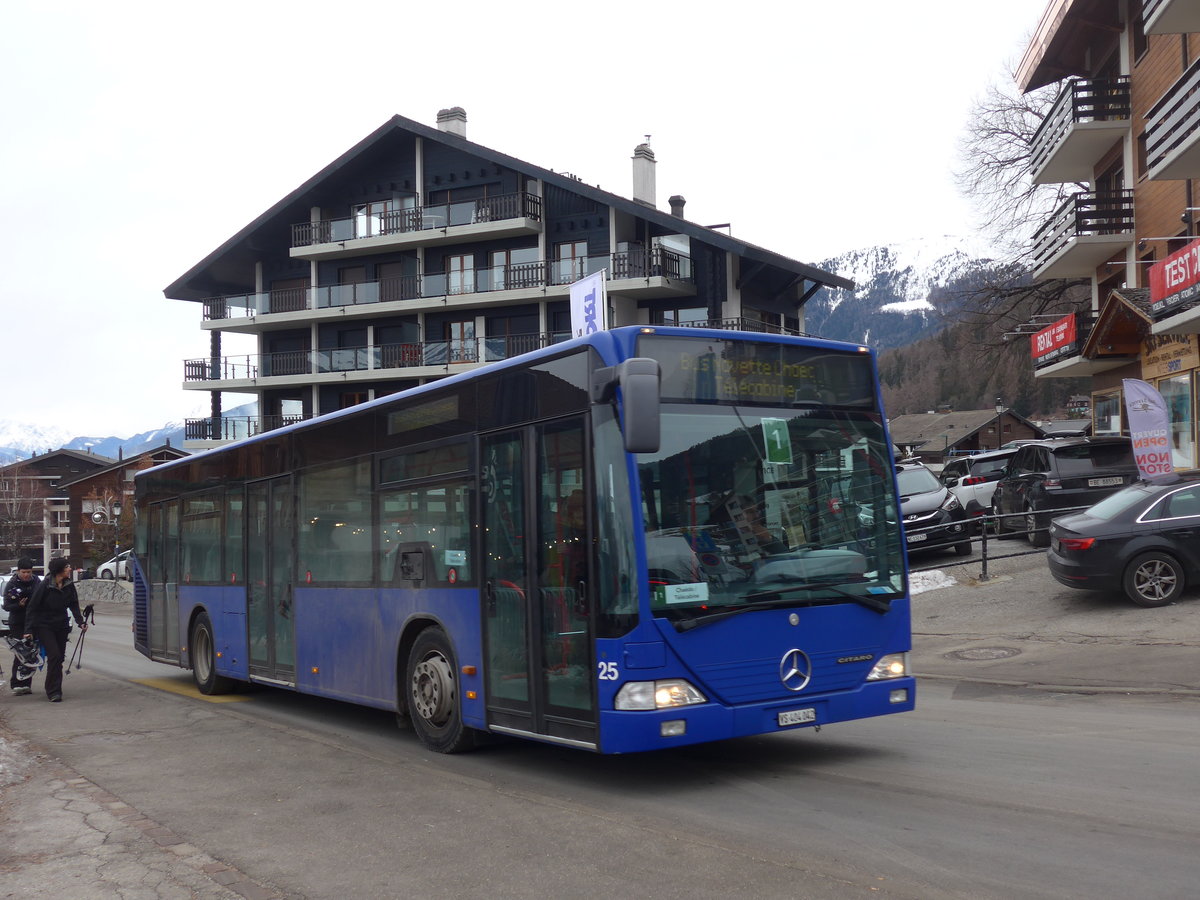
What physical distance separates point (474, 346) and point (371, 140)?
9.92 metres

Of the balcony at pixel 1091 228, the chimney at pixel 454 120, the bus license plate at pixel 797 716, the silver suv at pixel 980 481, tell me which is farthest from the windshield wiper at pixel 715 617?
the chimney at pixel 454 120

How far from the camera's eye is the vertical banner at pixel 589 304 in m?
16.5

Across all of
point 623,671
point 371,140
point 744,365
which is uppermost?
point 371,140

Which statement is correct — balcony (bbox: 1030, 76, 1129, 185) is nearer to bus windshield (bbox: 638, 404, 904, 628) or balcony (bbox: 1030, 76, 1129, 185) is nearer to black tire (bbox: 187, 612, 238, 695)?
black tire (bbox: 187, 612, 238, 695)

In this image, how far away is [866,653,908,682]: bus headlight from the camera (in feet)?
25.9

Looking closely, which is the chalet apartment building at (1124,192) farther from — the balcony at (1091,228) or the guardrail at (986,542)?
the guardrail at (986,542)

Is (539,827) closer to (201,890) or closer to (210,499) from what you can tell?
(201,890)

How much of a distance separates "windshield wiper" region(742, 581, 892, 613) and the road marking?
8.71 metres

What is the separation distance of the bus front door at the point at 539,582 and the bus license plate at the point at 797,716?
1.24 metres

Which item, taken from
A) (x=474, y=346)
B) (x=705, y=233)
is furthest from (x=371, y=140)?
(x=705, y=233)

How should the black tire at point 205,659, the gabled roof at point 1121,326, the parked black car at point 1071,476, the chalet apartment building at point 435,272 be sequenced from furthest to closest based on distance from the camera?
the chalet apartment building at point 435,272 < the gabled roof at point 1121,326 < the parked black car at point 1071,476 < the black tire at point 205,659

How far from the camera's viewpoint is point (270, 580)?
41.0ft

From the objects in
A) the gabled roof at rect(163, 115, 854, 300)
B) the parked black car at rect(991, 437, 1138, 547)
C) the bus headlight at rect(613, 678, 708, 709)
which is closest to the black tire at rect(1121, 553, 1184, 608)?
the parked black car at rect(991, 437, 1138, 547)

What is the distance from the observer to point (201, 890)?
558 centimetres
